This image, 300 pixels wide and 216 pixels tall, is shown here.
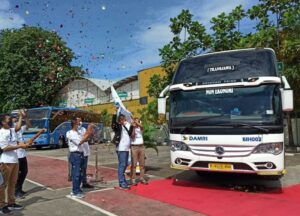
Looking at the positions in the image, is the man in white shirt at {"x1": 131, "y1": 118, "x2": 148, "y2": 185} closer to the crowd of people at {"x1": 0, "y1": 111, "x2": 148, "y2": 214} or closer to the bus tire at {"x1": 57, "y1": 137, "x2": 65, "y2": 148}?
→ the crowd of people at {"x1": 0, "y1": 111, "x2": 148, "y2": 214}

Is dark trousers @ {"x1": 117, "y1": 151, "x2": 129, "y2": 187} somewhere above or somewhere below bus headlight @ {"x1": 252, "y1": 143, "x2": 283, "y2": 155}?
below

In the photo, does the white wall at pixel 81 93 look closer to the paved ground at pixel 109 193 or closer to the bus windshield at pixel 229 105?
the paved ground at pixel 109 193

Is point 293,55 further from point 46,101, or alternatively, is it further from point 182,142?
point 46,101

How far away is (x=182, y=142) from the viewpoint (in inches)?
385

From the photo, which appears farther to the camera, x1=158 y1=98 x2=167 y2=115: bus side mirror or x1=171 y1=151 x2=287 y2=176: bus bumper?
x1=158 y1=98 x2=167 y2=115: bus side mirror

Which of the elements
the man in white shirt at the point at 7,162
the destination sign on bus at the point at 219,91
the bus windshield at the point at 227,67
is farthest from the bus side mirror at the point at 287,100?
the man in white shirt at the point at 7,162

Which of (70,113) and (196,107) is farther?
(70,113)

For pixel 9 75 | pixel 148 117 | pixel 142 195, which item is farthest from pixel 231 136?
pixel 9 75

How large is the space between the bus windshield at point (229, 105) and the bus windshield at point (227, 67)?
339mm

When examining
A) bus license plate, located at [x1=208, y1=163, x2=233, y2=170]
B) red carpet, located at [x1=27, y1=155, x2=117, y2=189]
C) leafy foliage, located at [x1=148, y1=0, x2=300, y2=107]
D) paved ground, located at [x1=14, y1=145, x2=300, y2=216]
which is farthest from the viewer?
leafy foliage, located at [x1=148, y1=0, x2=300, y2=107]

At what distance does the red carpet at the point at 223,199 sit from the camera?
7.79m

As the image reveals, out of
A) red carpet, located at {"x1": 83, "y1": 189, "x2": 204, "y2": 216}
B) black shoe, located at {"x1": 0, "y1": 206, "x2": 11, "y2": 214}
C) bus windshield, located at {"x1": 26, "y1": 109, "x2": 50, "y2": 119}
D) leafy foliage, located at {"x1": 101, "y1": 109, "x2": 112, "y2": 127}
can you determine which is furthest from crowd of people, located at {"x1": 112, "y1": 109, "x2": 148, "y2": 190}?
leafy foliage, located at {"x1": 101, "y1": 109, "x2": 112, "y2": 127}

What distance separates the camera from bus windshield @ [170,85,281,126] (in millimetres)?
9039

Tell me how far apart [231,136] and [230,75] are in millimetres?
1566
